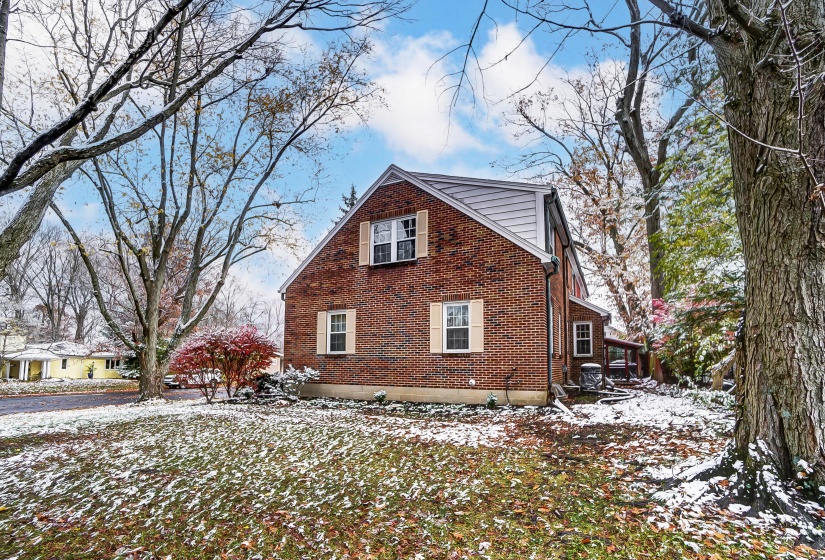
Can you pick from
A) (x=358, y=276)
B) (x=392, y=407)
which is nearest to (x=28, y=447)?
(x=392, y=407)

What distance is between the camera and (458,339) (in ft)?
38.5

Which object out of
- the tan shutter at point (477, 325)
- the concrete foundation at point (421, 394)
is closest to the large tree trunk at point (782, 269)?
the concrete foundation at point (421, 394)

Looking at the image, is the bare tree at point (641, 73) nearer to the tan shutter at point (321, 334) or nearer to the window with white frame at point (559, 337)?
the window with white frame at point (559, 337)

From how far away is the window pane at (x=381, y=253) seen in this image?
13.2m

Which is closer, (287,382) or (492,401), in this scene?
(492,401)

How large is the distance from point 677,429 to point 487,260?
5676 millimetres

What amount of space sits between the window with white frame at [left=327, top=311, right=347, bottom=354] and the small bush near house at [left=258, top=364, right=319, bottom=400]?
2.96ft

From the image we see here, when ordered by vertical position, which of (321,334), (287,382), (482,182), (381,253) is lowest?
(287,382)

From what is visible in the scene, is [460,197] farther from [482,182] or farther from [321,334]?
[321,334]

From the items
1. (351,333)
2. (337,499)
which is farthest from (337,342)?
(337,499)

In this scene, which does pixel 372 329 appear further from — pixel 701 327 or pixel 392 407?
pixel 701 327

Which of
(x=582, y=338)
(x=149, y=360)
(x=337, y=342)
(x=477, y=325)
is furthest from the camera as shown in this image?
(x=582, y=338)

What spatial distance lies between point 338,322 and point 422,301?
3.00 metres

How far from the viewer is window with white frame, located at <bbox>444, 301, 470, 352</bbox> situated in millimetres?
11672
